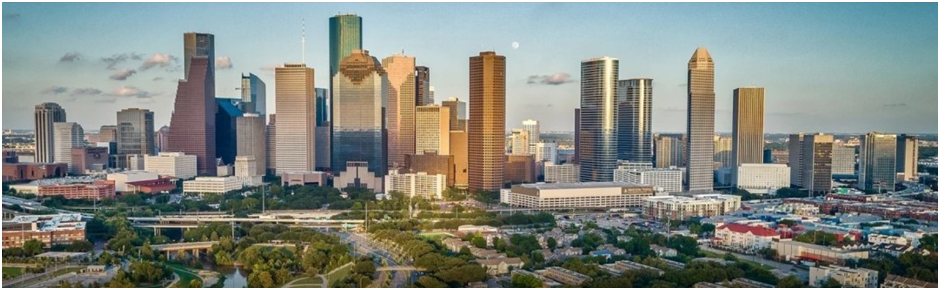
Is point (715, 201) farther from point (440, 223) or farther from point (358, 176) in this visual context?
point (358, 176)

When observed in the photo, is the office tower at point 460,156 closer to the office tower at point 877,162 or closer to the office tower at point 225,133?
the office tower at point 225,133

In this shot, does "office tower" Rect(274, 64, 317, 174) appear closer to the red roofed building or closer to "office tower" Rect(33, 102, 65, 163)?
"office tower" Rect(33, 102, 65, 163)

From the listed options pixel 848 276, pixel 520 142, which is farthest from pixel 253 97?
pixel 848 276

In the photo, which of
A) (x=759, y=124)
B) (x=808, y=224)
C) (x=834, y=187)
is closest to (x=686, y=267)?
→ (x=808, y=224)

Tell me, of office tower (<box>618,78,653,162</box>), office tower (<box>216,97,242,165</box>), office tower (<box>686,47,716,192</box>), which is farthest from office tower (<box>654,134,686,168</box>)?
office tower (<box>216,97,242,165</box>)

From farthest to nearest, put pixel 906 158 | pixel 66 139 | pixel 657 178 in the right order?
pixel 66 139 → pixel 657 178 → pixel 906 158

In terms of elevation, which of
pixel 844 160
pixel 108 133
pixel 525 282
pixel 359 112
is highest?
pixel 359 112

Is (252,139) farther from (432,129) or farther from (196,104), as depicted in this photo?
(432,129)
